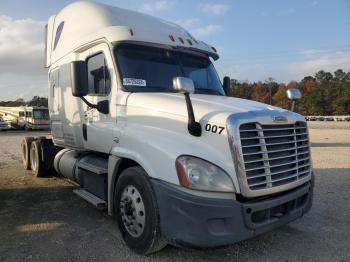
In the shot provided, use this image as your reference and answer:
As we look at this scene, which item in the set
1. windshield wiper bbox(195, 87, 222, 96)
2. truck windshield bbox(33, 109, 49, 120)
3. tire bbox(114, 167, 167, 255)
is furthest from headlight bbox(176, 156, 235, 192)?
truck windshield bbox(33, 109, 49, 120)

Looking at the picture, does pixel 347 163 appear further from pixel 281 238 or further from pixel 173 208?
pixel 173 208

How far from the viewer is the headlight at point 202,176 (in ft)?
12.3

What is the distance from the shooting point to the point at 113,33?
5.34 meters

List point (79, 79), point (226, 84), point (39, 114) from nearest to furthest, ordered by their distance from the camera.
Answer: point (79, 79) → point (226, 84) → point (39, 114)

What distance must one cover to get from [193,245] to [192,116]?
1.37 metres

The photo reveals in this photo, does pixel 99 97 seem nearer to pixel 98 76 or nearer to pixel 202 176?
pixel 98 76

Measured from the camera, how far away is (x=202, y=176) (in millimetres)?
3779

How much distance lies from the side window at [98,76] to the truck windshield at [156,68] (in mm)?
336

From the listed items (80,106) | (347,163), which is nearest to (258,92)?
(347,163)

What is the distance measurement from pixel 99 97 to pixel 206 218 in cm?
273

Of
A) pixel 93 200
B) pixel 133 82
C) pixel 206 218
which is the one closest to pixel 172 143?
pixel 206 218

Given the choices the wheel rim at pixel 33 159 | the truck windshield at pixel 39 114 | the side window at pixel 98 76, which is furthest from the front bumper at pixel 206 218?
the truck windshield at pixel 39 114

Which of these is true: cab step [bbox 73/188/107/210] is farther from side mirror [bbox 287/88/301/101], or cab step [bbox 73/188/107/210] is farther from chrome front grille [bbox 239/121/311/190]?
side mirror [bbox 287/88/301/101]

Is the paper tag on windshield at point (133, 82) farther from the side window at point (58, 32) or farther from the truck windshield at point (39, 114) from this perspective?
the truck windshield at point (39, 114)
